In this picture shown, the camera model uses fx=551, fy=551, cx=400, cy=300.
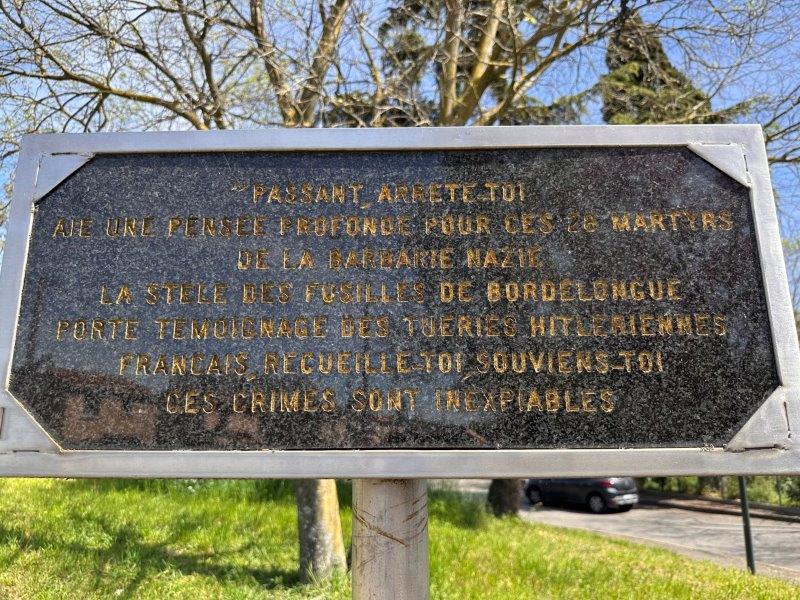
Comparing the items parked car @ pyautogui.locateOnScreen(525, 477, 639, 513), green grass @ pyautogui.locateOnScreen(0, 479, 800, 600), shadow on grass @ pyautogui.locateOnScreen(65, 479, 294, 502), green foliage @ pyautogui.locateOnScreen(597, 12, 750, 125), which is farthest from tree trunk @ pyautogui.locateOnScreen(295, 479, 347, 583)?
parked car @ pyautogui.locateOnScreen(525, 477, 639, 513)

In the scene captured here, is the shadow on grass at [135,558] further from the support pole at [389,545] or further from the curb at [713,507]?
the curb at [713,507]

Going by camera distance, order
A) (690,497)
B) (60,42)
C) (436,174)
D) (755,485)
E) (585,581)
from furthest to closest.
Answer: (690,497) < (755,485) < (60,42) < (585,581) < (436,174)

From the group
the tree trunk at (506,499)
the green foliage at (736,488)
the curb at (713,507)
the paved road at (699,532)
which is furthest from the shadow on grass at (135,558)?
the curb at (713,507)

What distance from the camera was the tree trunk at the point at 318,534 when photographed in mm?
5434

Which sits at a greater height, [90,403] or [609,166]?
[609,166]

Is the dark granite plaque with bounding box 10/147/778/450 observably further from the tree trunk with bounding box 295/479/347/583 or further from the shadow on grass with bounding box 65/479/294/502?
the shadow on grass with bounding box 65/479/294/502

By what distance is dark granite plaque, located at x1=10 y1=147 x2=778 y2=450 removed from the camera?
2.30 m

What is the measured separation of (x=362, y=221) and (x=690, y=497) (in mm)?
26531

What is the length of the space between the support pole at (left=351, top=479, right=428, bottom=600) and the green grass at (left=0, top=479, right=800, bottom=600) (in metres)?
2.63

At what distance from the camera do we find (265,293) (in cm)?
245

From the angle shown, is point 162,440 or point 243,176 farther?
point 243,176

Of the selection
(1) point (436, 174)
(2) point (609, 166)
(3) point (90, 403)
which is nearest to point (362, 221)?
(1) point (436, 174)

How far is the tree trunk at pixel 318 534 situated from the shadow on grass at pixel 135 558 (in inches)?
9.5

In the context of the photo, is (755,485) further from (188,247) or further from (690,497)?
(188,247)
